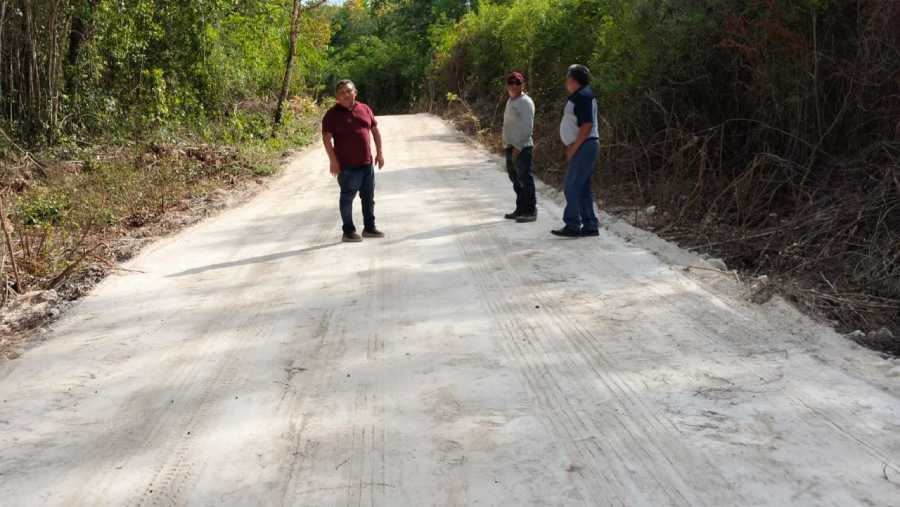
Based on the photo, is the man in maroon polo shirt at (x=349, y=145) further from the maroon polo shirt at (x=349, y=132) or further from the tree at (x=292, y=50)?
the tree at (x=292, y=50)

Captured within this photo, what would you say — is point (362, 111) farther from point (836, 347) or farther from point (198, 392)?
point (836, 347)

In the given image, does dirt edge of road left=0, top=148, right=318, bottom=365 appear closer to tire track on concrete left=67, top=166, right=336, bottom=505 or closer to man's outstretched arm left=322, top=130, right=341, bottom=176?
tire track on concrete left=67, top=166, right=336, bottom=505

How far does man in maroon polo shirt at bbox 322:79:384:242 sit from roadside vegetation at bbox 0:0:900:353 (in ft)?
8.28

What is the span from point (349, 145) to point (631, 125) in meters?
5.65

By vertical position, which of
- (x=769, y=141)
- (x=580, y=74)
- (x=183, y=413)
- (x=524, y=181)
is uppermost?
(x=580, y=74)

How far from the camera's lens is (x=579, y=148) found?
7816mm

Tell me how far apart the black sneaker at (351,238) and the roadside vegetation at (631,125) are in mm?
2444

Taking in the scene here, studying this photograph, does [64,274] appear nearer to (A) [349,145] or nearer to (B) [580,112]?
(A) [349,145]

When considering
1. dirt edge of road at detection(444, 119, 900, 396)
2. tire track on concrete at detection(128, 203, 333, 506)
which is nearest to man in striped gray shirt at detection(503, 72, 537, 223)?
dirt edge of road at detection(444, 119, 900, 396)

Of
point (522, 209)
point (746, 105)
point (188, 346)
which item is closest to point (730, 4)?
point (746, 105)

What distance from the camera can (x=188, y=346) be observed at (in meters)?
4.98

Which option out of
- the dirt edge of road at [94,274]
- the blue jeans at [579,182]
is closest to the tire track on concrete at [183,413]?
the dirt edge of road at [94,274]

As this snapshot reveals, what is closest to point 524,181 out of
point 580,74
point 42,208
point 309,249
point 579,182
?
point 579,182

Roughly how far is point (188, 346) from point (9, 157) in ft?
29.8
